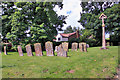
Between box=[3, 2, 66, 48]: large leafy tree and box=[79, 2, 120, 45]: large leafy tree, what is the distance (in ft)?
39.3

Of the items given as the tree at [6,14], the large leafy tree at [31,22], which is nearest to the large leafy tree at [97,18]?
the large leafy tree at [31,22]

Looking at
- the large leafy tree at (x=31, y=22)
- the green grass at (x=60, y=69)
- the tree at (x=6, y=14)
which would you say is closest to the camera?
the green grass at (x=60, y=69)

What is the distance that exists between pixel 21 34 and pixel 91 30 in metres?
17.9

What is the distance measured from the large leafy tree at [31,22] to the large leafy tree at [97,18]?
39.3 feet

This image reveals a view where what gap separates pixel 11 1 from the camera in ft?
61.1

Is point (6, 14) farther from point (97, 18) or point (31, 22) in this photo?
point (97, 18)

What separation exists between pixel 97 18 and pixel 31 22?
16596 mm

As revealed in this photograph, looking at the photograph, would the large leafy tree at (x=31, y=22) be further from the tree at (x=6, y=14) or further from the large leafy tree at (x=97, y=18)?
the large leafy tree at (x=97, y=18)

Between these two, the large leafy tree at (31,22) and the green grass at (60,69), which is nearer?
the green grass at (60,69)

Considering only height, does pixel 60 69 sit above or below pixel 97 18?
below

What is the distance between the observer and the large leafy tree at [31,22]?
53.4 feet

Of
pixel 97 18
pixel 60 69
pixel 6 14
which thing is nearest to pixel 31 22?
pixel 6 14

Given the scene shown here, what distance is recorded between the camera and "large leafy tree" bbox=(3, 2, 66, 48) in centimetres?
1627

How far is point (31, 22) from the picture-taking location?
693 inches
